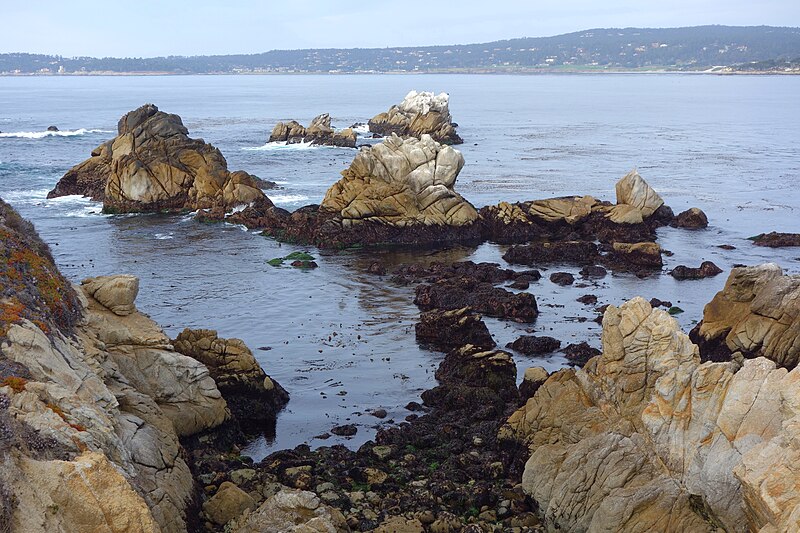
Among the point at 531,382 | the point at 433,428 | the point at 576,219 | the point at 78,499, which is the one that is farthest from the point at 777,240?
the point at 78,499

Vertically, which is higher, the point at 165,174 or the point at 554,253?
the point at 165,174

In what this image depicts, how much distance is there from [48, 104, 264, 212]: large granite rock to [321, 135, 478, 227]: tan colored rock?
8.78m

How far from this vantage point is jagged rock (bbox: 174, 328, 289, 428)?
94.0 feet

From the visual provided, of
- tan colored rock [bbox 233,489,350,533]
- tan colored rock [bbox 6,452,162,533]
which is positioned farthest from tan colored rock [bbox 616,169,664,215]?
tan colored rock [bbox 6,452,162,533]

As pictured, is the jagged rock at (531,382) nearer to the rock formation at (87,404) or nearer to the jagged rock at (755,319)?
the jagged rock at (755,319)

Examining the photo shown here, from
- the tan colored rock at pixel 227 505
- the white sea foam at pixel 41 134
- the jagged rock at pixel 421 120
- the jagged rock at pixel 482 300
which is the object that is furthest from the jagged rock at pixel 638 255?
the white sea foam at pixel 41 134

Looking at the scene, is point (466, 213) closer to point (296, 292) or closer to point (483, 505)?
point (296, 292)

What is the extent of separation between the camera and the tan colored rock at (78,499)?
13.9m

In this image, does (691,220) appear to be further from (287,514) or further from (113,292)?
(287,514)

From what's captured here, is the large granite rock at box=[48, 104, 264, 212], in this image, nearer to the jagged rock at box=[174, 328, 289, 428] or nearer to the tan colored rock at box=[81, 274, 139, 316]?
the jagged rock at box=[174, 328, 289, 428]

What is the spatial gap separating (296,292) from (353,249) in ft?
31.3

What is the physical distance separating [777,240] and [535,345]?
24.1m

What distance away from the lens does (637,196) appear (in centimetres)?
5681

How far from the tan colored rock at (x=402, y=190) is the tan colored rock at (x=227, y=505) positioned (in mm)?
33808
